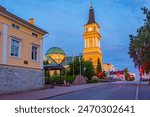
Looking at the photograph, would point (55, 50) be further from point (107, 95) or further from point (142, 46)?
point (107, 95)

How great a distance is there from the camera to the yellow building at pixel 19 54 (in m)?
26.4

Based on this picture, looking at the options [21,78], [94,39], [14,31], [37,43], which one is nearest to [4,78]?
[21,78]

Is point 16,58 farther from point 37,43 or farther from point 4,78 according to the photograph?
point 37,43

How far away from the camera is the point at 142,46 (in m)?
45.7

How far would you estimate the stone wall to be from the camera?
2594cm

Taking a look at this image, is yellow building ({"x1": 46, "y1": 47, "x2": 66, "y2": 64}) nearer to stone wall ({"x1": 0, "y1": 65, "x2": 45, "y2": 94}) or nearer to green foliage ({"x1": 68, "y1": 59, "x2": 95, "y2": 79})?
green foliage ({"x1": 68, "y1": 59, "x2": 95, "y2": 79})

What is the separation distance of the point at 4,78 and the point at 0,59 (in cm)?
181

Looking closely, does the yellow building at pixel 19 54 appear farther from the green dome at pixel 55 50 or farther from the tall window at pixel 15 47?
the green dome at pixel 55 50

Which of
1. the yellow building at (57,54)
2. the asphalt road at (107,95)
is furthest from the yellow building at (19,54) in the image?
the yellow building at (57,54)

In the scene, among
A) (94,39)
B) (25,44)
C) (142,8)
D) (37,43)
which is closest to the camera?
(25,44)

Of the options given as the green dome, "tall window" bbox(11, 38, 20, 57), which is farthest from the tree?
the green dome

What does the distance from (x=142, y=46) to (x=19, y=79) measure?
2432 cm

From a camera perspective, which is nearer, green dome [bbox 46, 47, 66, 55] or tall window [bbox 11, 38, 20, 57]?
tall window [bbox 11, 38, 20, 57]

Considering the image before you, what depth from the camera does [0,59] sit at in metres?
25.9
